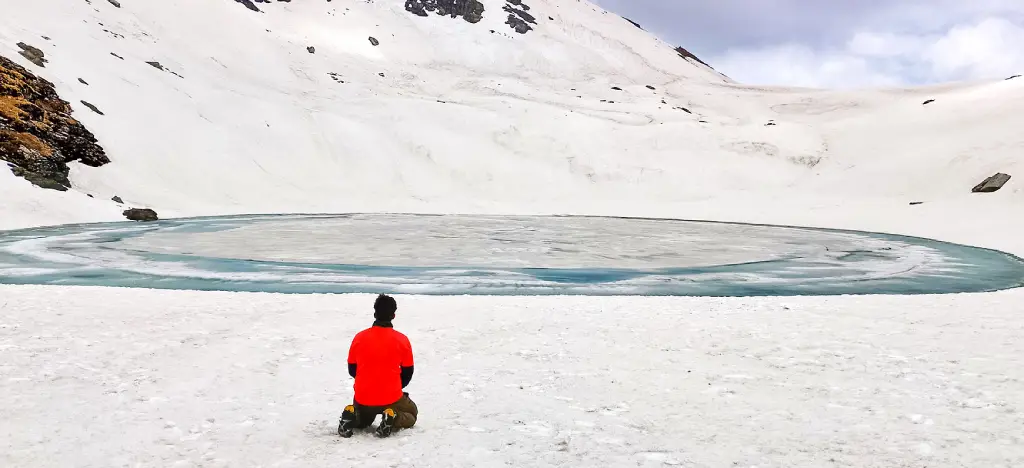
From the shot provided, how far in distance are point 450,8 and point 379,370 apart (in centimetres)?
9790

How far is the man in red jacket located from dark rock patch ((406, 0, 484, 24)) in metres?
94.9

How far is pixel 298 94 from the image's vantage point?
51562 millimetres

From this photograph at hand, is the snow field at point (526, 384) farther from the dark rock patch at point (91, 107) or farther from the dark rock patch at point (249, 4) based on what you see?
the dark rock patch at point (249, 4)

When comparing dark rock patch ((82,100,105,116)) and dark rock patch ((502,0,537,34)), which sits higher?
dark rock patch ((502,0,537,34))

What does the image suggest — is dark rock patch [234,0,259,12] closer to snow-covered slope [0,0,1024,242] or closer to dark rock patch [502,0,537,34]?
snow-covered slope [0,0,1024,242]

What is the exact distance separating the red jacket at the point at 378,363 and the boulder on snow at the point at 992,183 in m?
35.8

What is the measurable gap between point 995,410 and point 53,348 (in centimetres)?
841

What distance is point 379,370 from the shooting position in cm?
482

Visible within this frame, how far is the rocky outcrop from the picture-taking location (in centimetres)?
2753

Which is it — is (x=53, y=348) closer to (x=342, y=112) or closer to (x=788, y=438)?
(x=788, y=438)

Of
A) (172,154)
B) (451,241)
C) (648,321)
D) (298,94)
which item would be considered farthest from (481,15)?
(648,321)

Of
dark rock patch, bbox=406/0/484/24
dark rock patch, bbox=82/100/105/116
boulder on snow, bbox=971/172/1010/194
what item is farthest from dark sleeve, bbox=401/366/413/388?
dark rock patch, bbox=406/0/484/24

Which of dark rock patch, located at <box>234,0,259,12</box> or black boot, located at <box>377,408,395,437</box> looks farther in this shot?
dark rock patch, located at <box>234,0,259,12</box>

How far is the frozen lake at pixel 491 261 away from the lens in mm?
12281
